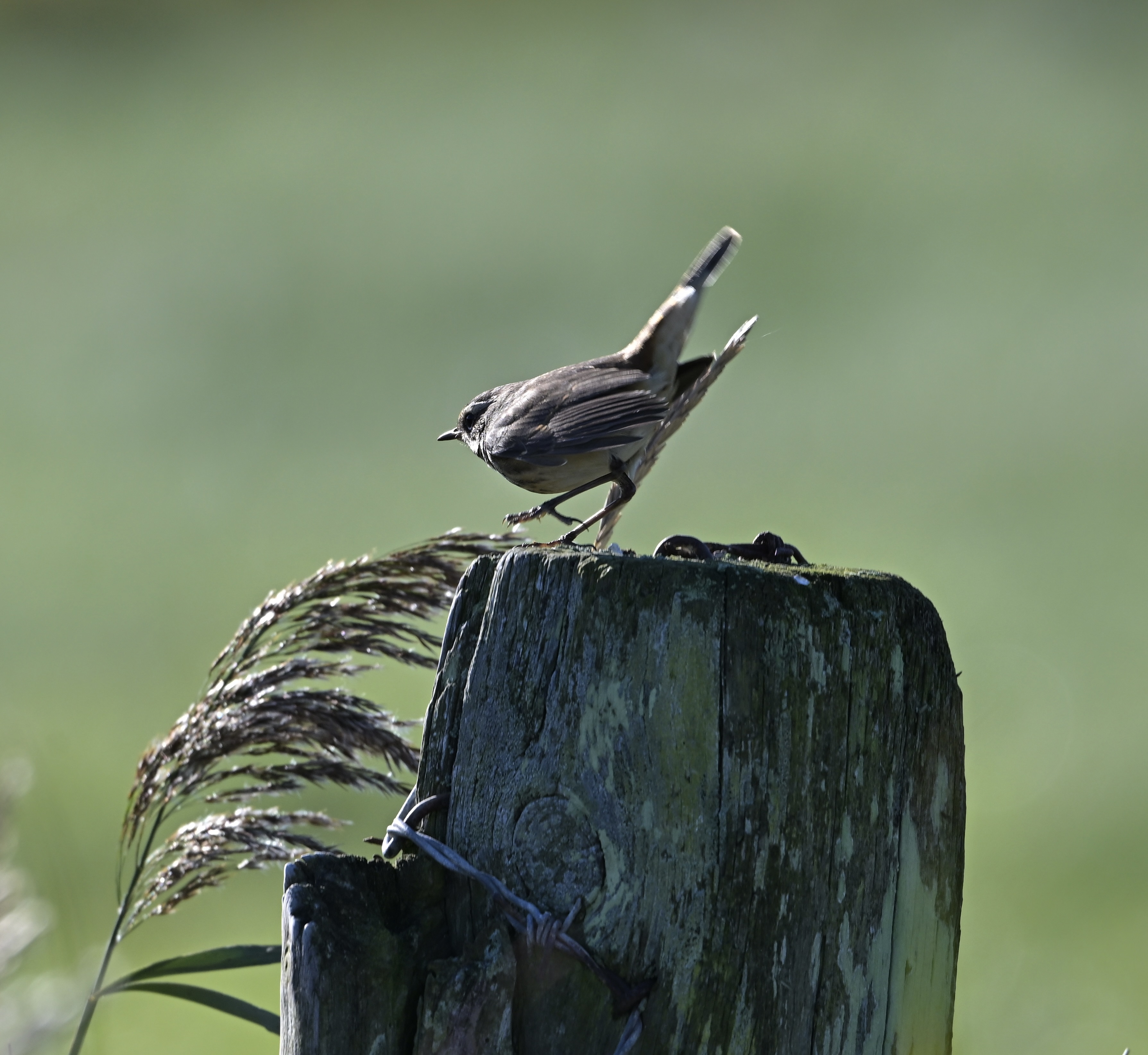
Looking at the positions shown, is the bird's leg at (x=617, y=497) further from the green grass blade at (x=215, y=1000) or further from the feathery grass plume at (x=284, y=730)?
the green grass blade at (x=215, y=1000)

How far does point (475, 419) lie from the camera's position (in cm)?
307

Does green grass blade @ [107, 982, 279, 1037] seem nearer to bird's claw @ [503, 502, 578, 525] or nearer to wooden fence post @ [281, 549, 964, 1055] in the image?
wooden fence post @ [281, 549, 964, 1055]

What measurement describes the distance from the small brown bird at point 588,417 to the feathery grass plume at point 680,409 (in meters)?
0.01

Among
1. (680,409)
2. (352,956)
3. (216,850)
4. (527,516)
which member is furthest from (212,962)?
(680,409)

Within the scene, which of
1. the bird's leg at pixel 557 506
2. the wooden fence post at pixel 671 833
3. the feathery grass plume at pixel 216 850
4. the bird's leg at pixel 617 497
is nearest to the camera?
the wooden fence post at pixel 671 833

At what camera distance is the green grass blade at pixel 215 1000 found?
2.23 metres

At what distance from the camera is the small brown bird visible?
268cm

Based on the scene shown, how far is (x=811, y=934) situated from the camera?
1.47m

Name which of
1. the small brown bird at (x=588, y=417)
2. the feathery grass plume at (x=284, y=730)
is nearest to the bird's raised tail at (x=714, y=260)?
the small brown bird at (x=588, y=417)

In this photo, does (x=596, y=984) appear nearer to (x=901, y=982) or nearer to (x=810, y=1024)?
(x=810, y=1024)

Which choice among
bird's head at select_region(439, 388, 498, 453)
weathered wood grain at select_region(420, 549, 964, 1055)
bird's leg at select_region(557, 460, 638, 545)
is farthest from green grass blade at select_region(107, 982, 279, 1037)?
bird's head at select_region(439, 388, 498, 453)

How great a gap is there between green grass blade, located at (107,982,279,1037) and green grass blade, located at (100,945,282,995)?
2 cm

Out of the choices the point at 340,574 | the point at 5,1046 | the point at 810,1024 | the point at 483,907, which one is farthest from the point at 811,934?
the point at 340,574

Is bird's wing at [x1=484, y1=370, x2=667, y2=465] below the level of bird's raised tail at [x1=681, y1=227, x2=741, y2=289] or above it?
below
